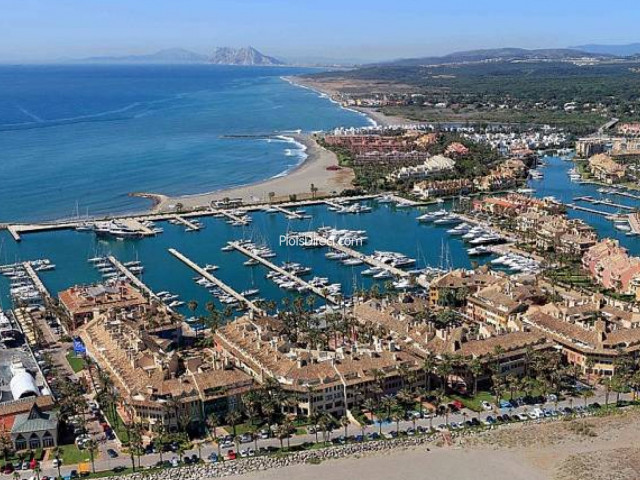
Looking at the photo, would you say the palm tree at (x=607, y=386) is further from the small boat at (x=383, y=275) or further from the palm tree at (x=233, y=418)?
the small boat at (x=383, y=275)

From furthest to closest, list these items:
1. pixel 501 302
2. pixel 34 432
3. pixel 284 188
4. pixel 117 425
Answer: pixel 284 188
pixel 501 302
pixel 117 425
pixel 34 432

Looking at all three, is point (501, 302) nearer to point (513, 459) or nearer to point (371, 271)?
point (371, 271)

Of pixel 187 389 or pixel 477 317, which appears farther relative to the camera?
pixel 477 317

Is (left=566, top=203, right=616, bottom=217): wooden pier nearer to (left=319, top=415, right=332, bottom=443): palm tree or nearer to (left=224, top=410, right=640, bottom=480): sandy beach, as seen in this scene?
(left=224, top=410, right=640, bottom=480): sandy beach

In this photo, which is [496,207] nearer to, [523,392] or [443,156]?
[443,156]

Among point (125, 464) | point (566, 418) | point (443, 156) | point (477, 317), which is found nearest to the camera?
point (125, 464)

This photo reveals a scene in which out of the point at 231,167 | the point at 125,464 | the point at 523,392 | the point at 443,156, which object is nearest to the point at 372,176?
the point at 443,156

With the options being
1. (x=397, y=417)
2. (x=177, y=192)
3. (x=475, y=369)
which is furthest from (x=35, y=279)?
(x=475, y=369)
